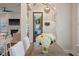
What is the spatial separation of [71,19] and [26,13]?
1.39ft

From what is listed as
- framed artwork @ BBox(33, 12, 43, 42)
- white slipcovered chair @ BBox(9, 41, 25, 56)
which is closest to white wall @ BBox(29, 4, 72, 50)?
framed artwork @ BBox(33, 12, 43, 42)

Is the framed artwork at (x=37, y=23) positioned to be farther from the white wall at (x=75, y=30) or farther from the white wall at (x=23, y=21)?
the white wall at (x=75, y=30)

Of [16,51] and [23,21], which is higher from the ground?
[23,21]

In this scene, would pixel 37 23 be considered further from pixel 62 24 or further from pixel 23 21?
pixel 62 24

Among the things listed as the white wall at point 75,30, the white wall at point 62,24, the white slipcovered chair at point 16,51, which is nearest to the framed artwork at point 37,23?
the white wall at point 62,24

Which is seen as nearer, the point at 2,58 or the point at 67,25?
the point at 2,58

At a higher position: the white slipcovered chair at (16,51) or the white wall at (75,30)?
the white wall at (75,30)

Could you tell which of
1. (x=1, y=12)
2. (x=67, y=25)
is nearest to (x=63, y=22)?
(x=67, y=25)

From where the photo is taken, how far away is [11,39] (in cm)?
133

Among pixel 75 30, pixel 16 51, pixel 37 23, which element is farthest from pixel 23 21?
pixel 75 30

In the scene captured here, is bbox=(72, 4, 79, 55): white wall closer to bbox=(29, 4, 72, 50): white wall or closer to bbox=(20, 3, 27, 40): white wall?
bbox=(29, 4, 72, 50): white wall

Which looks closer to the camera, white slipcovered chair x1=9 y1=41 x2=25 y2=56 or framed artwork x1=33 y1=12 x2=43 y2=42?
white slipcovered chair x1=9 y1=41 x2=25 y2=56

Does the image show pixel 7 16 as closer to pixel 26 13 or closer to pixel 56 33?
pixel 26 13

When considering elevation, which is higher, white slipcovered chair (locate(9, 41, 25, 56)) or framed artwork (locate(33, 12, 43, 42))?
framed artwork (locate(33, 12, 43, 42))
